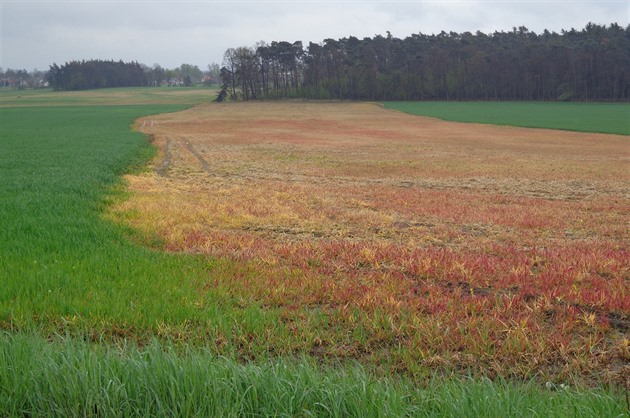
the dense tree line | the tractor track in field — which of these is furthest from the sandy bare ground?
the dense tree line

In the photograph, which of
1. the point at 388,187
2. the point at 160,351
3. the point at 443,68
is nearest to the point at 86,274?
the point at 160,351

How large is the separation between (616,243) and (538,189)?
9274 millimetres

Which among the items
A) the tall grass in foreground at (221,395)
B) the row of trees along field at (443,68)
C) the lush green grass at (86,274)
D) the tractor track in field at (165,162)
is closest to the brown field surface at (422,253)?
the tractor track in field at (165,162)

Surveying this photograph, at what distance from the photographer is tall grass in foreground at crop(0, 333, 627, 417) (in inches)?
140

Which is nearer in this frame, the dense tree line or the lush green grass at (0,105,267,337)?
the lush green grass at (0,105,267,337)

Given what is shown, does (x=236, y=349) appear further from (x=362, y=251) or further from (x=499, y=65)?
(x=499, y=65)

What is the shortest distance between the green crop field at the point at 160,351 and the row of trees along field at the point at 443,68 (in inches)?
4379

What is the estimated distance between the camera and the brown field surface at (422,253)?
5.57 m

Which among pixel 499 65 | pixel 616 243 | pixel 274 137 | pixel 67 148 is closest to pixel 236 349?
pixel 616 243

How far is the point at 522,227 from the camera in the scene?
12.4 metres

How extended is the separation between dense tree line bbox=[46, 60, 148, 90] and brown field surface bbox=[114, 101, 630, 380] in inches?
6720

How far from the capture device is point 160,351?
411 cm

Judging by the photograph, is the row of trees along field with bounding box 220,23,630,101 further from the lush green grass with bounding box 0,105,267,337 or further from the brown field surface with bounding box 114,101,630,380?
the lush green grass with bounding box 0,105,267,337

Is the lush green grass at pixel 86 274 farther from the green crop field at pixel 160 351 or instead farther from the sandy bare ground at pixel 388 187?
the sandy bare ground at pixel 388 187
